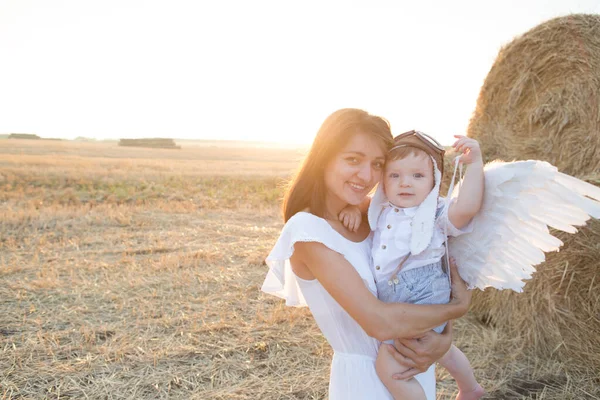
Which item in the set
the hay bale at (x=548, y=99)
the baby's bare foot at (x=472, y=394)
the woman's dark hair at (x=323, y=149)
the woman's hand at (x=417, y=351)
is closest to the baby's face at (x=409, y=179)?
the woman's dark hair at (x=323, y=149)

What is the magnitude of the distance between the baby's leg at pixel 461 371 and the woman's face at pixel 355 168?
0.97 meters

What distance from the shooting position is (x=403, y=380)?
1.93 metres

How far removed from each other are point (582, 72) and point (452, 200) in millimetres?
2655

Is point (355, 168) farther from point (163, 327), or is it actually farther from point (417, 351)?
point (163, 327)

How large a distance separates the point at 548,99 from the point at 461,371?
9.20 feet

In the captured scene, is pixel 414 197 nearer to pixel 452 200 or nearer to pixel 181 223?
pixel 452 200

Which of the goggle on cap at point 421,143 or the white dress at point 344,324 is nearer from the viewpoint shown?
the white dress at point 344,324

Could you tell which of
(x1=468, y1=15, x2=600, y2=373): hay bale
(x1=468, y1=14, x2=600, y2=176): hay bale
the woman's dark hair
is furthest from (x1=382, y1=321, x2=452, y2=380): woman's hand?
(x1=468, y1=14, x2=600, y2=176): hay bale

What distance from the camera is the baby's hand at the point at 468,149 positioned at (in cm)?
197

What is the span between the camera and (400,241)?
205cm

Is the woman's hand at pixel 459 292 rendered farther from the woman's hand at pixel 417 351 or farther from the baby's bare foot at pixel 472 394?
the baby's bare foot at pixel 472 394

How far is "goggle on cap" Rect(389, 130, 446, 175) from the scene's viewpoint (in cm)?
213

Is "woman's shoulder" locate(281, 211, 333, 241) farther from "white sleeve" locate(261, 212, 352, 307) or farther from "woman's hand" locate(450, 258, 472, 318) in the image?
"woman's hand" locate(450, 258, 472, 318)

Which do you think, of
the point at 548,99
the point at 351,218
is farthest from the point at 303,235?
the point at 548,99
